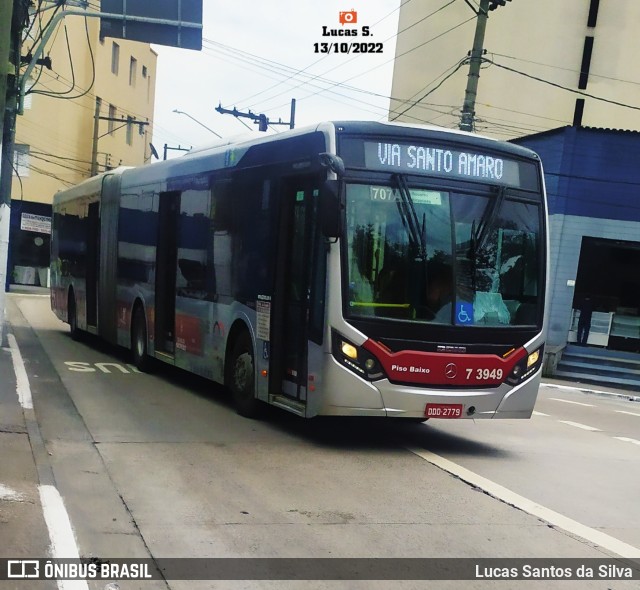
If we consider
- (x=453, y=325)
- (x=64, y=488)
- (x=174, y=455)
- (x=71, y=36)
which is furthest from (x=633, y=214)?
(x=71, y=36)

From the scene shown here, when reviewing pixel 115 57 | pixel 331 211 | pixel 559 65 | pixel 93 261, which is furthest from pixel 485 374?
pixel 115 57

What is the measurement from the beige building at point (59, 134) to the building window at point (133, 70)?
65.4 inches

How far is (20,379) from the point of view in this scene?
41.4ft

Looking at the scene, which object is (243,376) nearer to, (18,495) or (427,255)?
(427,255)

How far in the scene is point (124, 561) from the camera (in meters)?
5.38

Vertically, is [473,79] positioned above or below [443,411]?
above

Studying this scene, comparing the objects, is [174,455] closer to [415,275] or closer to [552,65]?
[415,275]

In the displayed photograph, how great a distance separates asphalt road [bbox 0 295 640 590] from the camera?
5.89m

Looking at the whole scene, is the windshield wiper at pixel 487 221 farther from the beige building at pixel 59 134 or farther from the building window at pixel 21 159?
the building window at pixel 21 159

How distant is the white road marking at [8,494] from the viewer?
6.46 m

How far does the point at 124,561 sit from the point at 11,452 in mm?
3027

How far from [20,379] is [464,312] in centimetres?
682

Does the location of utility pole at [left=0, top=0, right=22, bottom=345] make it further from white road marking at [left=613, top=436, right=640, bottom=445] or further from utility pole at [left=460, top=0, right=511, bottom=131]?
white road marking at [left=613, top=436, right=640, bottom=445]

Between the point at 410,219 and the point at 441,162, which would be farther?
the point at 441,162
